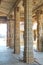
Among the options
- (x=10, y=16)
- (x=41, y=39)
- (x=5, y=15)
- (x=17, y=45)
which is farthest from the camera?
(x=5, y=15)

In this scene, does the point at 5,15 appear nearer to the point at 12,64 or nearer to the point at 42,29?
the point at 42,29

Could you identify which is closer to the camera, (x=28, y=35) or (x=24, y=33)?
(x=28, y=35)

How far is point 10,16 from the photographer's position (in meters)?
15.6

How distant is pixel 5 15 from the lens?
17.0m

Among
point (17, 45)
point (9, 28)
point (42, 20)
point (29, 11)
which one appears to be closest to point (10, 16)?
point (9, 28)

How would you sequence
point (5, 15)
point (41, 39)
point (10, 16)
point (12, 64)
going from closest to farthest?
point (12, 64) → point (41, 39) → point (10, 16) → point (5, 15)

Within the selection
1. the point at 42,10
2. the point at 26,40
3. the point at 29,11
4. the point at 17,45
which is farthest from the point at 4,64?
the point at 42,10

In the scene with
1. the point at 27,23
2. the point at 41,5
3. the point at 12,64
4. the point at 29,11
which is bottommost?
the point at 12,64

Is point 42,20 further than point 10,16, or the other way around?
point 10,16

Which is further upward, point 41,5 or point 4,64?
point 41,5

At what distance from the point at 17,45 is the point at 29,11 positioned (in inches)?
156

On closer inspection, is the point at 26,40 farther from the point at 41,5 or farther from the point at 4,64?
the point at 41,5

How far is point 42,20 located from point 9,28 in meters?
3.93

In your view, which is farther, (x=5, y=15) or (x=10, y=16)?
(x=5, y=15)
